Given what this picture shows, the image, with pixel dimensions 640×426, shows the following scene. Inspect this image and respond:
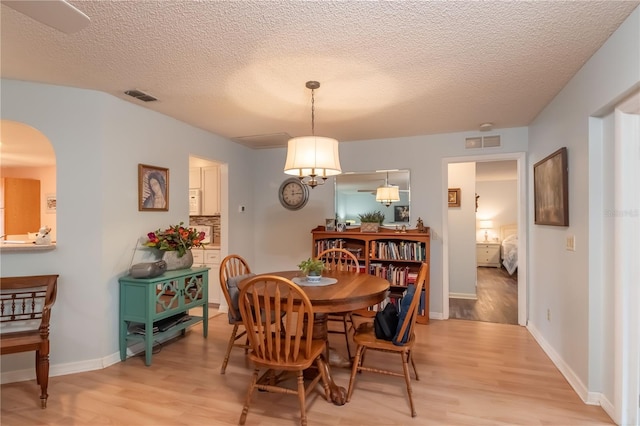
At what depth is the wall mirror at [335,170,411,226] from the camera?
429 cm

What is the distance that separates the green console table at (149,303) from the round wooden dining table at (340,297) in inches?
40.3

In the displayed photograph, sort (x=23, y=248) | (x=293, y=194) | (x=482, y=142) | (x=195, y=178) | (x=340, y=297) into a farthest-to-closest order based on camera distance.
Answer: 1. (x=195, y=178)
2. (x=293, y=194)
3. (x=482, y=142)
4. (x=23, y=248)
5. (x=340, y=297)

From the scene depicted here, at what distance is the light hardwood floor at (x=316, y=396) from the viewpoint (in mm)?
2033

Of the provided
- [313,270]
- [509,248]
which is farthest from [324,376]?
[509,248]

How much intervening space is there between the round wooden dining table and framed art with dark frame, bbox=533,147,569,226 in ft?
5.08

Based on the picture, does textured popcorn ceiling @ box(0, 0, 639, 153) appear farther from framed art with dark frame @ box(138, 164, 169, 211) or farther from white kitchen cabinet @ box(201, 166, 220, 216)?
white kitchen cabinet @ box(201, 166, 220, 216)

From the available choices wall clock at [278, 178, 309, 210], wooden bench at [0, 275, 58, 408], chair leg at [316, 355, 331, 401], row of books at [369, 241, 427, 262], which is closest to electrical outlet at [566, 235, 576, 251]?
row of books at [369, 241, 427, 262]

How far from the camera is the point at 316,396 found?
227 centimetres

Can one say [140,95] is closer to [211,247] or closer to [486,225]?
[211,247]

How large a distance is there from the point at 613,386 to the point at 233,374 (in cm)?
259

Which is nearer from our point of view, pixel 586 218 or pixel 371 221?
pixel 586 218

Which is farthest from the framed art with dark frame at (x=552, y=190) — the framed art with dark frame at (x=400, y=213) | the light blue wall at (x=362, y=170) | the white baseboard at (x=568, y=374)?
the framed art with dark frame at (x=400, y=213)

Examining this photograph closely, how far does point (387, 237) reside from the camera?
13.1ft

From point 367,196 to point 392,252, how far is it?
0.86 metres
